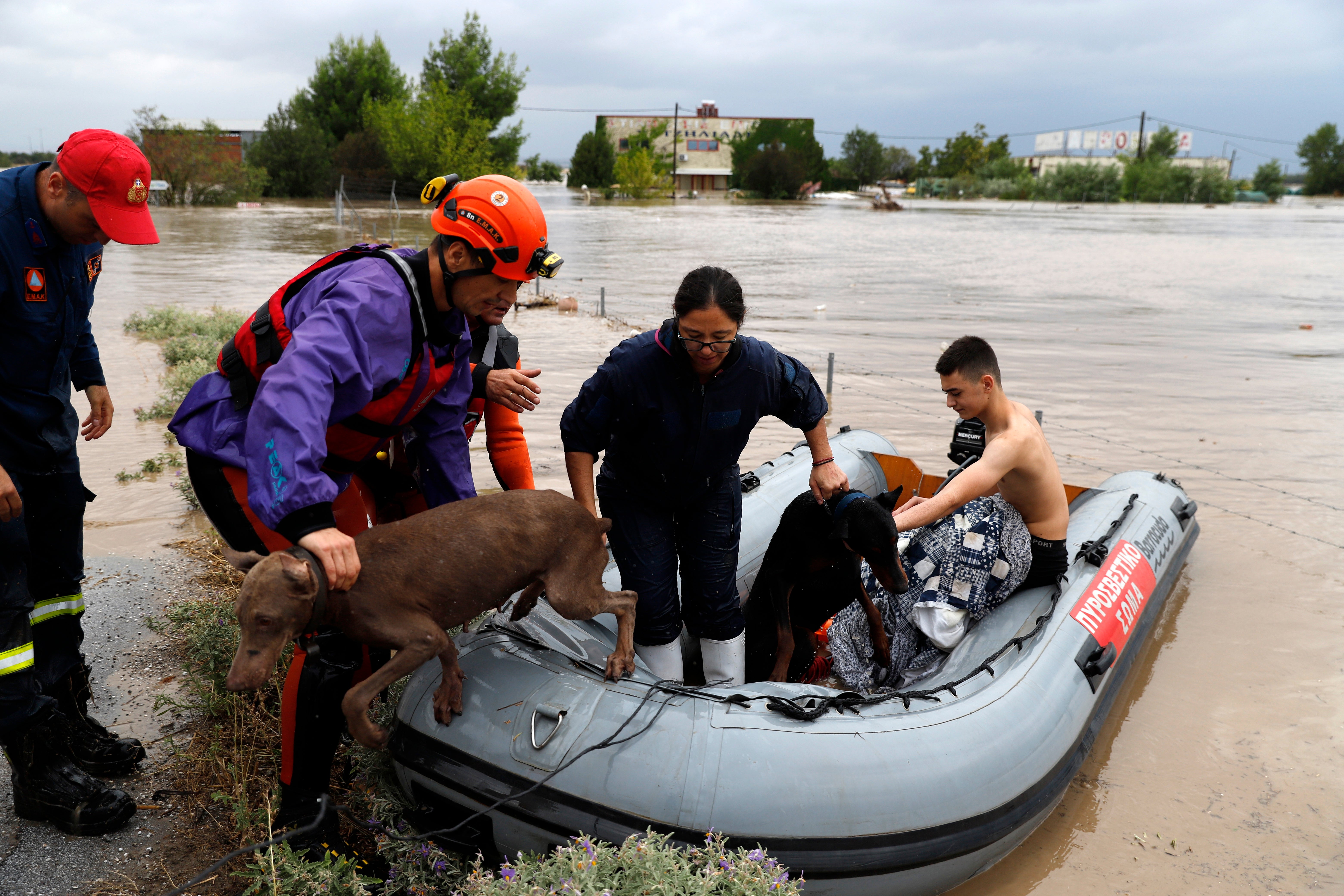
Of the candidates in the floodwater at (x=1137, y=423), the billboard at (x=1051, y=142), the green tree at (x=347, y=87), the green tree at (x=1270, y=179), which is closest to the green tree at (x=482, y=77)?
the green tree at (x=347, y=87)

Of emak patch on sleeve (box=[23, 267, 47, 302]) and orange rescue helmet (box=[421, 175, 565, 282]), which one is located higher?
orange rescue helmet (box=[421, 175, 565, 282])

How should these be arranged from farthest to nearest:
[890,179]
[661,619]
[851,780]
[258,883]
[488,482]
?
1. [890,179]
2. [488,482]
3. [661,619]
4. [851,780]
5. [258,883]

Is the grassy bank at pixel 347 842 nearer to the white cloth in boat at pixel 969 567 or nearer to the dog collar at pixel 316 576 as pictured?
the dog collar at pixel 316 576

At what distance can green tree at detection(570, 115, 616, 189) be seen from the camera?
3196 inches

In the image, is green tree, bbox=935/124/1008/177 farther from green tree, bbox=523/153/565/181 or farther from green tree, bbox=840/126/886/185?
green tree, bbox=523/153/565/181

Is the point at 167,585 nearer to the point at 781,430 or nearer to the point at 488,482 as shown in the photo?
the point at 488,482

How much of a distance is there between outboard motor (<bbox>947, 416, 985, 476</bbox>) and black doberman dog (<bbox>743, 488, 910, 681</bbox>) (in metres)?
0.65

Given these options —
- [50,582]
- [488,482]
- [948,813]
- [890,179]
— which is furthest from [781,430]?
[890,179]

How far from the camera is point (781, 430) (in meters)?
Answer: 8.66

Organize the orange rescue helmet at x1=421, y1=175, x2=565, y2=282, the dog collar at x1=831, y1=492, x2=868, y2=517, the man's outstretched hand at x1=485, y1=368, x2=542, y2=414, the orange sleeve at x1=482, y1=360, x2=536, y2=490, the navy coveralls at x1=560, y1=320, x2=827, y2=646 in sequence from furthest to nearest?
the dog collar at x1=831, y1=492, x2=868, y2=517 < the orange sleeve at x1=482, y1=360, x2=536, y2=490 < the navy coveralls at x1=560, y1=320, x2=827, y2=646 < the man's outstretched hand at x1=485, y1=368, x2=542, y2=414 < the orange rescue helmet at x1=421, y1=175, x2=565, y2=282

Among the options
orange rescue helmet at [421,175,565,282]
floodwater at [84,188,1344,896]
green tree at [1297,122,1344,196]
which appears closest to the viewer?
orange rescue helmet at [421,175,565,282]

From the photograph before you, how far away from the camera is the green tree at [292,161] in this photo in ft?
167

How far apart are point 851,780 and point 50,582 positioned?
2.83m

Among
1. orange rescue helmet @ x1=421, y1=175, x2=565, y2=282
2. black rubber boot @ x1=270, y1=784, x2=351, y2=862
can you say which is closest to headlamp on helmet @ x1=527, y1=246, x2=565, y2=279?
orange rescue helmet @ x1=421, y1=175, x2=565, y2=282
